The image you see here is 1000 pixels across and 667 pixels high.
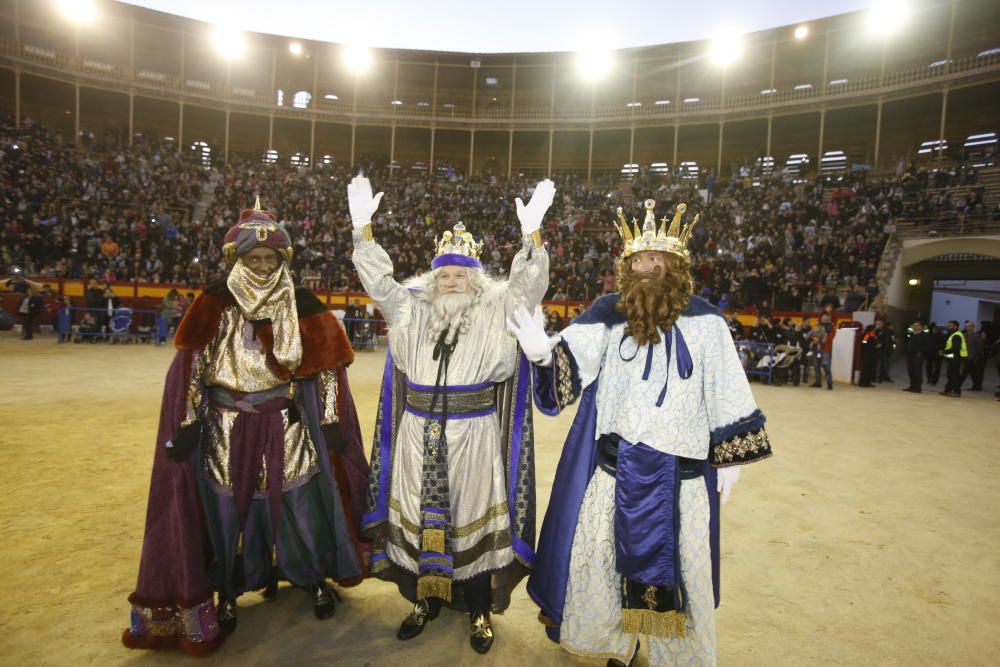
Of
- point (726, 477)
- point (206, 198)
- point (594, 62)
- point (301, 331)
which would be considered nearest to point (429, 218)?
point (206, 198)

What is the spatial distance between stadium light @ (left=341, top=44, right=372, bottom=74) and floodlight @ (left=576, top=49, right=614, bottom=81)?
11.5m

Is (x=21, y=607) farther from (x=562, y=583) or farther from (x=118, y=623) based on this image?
(x=562, y=583)

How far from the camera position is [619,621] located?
2631mm

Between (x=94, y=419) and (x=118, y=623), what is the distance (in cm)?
485

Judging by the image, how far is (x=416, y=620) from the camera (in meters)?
2.96

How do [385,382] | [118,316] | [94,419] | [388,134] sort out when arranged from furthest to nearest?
1. [388,134]
2. [118,316]
3. [94,419]
4. [385,382]

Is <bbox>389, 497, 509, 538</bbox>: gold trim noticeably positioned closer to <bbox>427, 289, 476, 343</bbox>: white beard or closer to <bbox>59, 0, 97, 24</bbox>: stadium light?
<bbox>427, 289, 476, 343</bbox>: white beard

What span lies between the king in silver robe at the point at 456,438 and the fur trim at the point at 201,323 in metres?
0.75

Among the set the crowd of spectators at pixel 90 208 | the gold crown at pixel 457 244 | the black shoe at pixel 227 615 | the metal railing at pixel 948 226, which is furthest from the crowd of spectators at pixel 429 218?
the black shoe at pixel 227 615

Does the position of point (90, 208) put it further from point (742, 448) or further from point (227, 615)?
point (742, 448)

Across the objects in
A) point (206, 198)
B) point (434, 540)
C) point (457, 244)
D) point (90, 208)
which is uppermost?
point (206, 198)

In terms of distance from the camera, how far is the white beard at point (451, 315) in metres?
2.98

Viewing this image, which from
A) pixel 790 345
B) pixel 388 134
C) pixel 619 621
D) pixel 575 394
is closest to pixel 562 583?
pixel 619 621

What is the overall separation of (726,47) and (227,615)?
30.7 m
